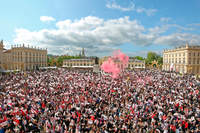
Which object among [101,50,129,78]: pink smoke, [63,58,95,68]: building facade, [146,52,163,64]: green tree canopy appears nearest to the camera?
[101,50,129,78]: pink smoke

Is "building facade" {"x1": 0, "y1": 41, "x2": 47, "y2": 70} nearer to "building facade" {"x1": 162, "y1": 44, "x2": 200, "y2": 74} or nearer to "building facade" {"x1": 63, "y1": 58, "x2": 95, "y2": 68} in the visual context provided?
"building facade" {"x1": 63, "y1": 58, "x2": 95, "y2": 68}

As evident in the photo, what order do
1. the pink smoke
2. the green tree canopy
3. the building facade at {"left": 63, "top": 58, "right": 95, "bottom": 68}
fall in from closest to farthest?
the pink smoke < the building facade at {"left": 63, "top": 58, "right": 95, "bottom": 68} < the green tree canopy

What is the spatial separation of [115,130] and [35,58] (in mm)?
68746

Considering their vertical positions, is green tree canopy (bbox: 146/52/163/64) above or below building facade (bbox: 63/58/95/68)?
above

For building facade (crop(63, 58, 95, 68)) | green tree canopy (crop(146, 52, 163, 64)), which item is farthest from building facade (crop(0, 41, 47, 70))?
green tree canopy (crop(146, 52, 163, 64))

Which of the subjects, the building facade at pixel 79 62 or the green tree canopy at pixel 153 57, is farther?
the green tree canopy at pixel 153 57

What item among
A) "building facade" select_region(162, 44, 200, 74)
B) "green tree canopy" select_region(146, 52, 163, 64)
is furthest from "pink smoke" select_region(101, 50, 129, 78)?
"green tree canopy" select_region(146, 52, 163, 64)

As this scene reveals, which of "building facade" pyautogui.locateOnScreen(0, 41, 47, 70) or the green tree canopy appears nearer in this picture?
"building facade" pyautogui.locateOnScreen(0, 41, 47, 70)

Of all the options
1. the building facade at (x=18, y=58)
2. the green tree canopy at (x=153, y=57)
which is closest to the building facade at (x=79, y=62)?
the building facade at (x=18, y=58)

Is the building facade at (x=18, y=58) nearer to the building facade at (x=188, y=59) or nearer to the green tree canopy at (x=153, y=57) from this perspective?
the building facade at (x=188, y=59)

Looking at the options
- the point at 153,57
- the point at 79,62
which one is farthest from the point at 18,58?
the point at 153,57

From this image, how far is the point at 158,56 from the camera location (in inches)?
3775

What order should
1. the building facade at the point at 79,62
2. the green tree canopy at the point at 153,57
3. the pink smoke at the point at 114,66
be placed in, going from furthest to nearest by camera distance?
the green tree canopy at the point at 153,57 < the building facade at the point at 79,62 < the pink smoke at the point at 114,66

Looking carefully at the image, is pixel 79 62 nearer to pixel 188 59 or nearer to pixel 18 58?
pixel 18 58
